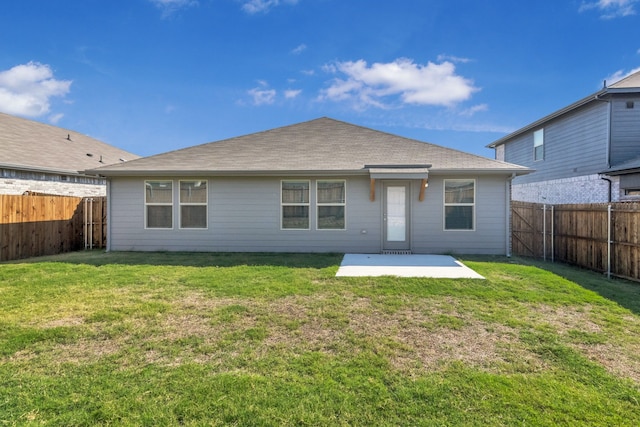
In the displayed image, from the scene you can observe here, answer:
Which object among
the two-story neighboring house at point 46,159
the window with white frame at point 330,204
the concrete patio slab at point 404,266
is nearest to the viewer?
the concrete patio slab at point 404,266

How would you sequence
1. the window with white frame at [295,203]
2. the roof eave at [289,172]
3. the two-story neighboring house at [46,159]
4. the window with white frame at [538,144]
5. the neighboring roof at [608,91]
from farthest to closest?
1. the window with white frame at [538,144]
2. the two-story neighboring house at [46,159]
3. the neighboring roof at [608,91]
4. the window with white frame at [295,203]
5. the roof eave at [289,172]

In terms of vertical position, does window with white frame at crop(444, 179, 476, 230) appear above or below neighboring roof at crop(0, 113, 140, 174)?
below

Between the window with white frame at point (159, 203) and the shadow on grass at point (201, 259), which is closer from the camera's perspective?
the shadow on grass at point (201, 259)

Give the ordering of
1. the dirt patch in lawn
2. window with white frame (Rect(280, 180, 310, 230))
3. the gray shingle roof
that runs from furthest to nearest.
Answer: the gray shingle roof
window with white frame (Rect(280, 180, 310, 230))
the dirt patch in lawn

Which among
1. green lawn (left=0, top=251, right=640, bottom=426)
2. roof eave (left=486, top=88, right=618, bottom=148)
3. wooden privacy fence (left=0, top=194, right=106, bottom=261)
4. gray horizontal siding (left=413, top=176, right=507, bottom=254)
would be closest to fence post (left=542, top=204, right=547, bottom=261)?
gray horizontal siding (left=413, top=176, right=507, bottom=254)

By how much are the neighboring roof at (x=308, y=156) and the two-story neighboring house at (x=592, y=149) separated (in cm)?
335

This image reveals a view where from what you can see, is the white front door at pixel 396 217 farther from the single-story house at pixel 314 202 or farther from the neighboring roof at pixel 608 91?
the neighboring roof at pixel 608 91

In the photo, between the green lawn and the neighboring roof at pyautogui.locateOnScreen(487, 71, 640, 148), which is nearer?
the green lawn

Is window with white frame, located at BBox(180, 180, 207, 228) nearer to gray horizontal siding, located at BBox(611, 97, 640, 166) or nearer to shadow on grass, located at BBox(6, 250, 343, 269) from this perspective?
shadow on grass, located at BBox(6, 250, 343, 269)

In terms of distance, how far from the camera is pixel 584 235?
793 cm

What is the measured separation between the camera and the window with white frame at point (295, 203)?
9633 mm

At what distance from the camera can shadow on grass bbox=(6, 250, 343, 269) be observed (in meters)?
8.00

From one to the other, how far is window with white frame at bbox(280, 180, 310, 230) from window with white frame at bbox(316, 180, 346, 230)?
36 centimetres

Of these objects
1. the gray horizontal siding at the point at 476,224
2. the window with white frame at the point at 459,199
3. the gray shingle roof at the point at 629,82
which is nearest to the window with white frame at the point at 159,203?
the gray horizontal siding at the point at 476,224
